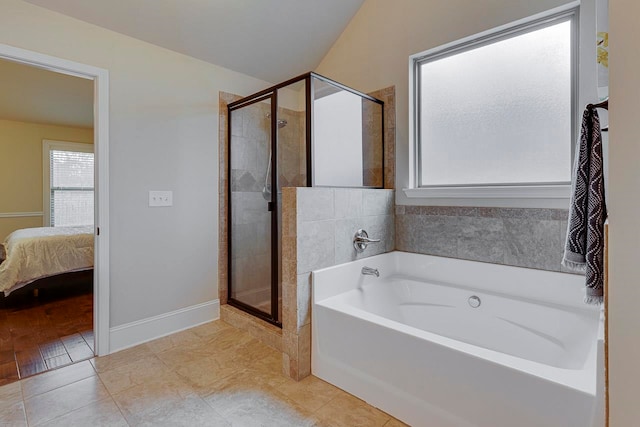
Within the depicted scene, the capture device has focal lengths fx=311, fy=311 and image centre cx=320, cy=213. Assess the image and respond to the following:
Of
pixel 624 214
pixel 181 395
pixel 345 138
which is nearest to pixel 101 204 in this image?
pixel 181 395

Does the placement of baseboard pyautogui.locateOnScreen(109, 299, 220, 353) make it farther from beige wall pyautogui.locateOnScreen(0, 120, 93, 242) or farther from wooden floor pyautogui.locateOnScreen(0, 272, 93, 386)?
beige wall pyautogui.locateOnScreen(0, 120, 93, 242)

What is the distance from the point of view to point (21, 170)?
4.74m

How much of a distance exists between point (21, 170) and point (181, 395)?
5.14 meters

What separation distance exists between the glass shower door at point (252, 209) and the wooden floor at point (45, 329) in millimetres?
1161

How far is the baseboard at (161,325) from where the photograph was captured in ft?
7.31

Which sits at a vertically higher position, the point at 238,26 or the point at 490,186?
the point at 238,26

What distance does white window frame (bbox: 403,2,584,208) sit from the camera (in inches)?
72.7

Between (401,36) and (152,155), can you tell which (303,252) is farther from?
(401,36)

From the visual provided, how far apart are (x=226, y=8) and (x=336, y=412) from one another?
8.93ft

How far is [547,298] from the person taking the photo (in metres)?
1.88

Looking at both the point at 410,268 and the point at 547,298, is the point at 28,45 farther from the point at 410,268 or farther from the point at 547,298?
the point at 547,298

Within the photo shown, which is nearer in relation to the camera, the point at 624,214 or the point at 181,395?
the point at 624,214

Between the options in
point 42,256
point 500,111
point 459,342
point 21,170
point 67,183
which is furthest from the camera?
point 67,183

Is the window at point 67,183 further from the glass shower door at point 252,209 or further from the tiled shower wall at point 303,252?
the tiled shower wall at point 303,252
